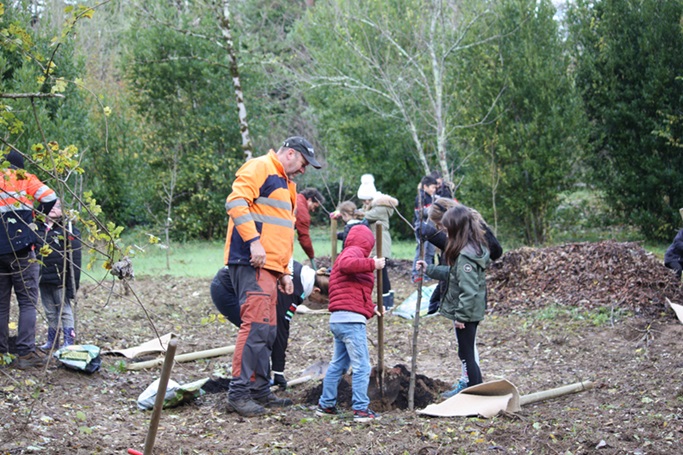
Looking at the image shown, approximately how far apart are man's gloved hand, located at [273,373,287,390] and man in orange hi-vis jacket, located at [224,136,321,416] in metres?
0.63

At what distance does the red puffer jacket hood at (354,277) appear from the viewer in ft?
18.2

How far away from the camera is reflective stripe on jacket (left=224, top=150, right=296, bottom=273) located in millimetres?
5676

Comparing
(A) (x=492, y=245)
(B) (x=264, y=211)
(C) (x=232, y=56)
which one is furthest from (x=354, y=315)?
(C) (x=232, y=56)

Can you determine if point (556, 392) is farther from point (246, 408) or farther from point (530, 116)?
point (530, 116)

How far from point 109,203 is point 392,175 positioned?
26.0ft

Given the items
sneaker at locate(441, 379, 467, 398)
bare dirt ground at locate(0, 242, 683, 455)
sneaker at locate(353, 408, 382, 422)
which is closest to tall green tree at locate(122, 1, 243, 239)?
bare dirt ground at locate(0, 242, 683, 455)

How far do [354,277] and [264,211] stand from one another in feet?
2.89

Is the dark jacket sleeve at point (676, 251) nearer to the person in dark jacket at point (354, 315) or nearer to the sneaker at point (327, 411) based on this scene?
the person in dark jacket at point (354, 315)

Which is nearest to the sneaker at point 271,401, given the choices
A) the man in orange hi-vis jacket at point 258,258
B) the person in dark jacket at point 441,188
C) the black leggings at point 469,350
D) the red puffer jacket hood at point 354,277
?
the man in orange hi-vis jacket at point 258,258

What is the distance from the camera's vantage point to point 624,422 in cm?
532

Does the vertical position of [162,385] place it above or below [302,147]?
below

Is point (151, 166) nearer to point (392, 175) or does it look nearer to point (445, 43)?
point (392, 175)

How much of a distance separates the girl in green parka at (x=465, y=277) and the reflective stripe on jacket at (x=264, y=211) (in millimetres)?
1145

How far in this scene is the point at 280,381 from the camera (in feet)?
21.7
